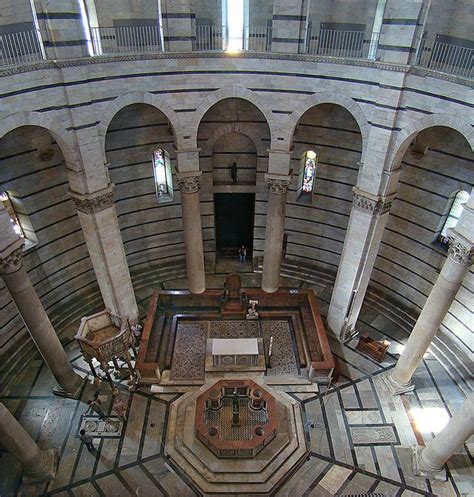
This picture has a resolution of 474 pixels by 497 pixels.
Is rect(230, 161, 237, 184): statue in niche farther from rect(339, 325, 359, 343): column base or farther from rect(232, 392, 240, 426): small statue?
rect(232, 392, 240, 426): small statue

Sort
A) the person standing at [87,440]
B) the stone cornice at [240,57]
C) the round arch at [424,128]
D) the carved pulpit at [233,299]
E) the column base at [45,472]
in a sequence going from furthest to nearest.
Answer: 1. the carved pulpit at [233,299]
2. the person standing at [87,440]
3. the column base at [45,472]
4. the round arch at [424,128]
5. the stone cornice at [240,57]

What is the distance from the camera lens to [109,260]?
1440 centimetres

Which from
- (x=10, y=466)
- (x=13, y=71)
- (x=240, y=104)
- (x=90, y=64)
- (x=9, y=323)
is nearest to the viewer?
(x=13, y=71)

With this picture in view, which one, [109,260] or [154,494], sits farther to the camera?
[109,260]

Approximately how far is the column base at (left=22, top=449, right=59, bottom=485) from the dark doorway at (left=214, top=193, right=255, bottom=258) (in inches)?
453

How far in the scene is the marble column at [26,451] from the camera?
10.5 m

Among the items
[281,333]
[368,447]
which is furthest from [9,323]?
[368,447]

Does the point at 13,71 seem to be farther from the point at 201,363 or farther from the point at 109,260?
the point at 201,363

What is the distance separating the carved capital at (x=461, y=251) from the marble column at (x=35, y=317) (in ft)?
39.8

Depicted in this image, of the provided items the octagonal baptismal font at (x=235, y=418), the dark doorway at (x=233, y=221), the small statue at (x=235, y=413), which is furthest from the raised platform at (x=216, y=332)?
the dark doorway at (x=233, y=221)

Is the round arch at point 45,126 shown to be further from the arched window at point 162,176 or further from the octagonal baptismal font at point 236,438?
the octagonal baptismal font at point 236,438

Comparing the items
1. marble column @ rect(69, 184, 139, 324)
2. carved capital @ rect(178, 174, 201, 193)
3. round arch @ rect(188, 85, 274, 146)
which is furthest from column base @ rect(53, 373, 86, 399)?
round arch @ rect(188, 85, 274, 146)

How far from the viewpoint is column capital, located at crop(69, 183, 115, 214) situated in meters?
12.8

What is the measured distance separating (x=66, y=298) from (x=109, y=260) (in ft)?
14.3
